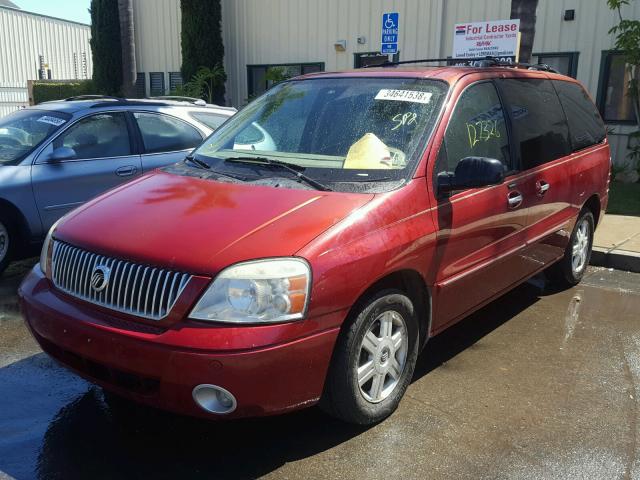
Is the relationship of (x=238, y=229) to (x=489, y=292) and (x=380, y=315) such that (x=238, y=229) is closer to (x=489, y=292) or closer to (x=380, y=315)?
(x=380, y=315)

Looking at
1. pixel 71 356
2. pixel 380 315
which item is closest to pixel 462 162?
pixel 380 315

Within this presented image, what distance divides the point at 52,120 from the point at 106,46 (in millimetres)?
13799

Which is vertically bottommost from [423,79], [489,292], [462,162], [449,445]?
[449,445]

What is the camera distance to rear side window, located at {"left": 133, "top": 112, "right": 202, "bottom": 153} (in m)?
6.52

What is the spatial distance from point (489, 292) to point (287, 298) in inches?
74.6

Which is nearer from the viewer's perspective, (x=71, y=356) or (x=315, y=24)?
(x=71, y=356)

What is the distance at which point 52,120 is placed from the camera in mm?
6109

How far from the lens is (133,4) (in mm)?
18047

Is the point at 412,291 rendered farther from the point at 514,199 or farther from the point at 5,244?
the point at 5,244

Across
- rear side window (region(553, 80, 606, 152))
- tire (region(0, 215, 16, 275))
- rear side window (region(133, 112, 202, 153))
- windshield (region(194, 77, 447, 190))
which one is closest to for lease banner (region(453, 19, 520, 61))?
rear side window (region(553, 80, 606, 152))

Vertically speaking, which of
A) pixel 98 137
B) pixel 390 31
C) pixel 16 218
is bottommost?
pixel 16 218

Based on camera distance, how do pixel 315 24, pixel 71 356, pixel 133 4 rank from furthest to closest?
1. pixel 133 4
2. pixel 315 24
3. pixel 71 356

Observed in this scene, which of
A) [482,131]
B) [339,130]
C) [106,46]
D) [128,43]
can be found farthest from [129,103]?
[106,46]

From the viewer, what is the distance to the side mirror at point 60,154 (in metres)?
5.82
